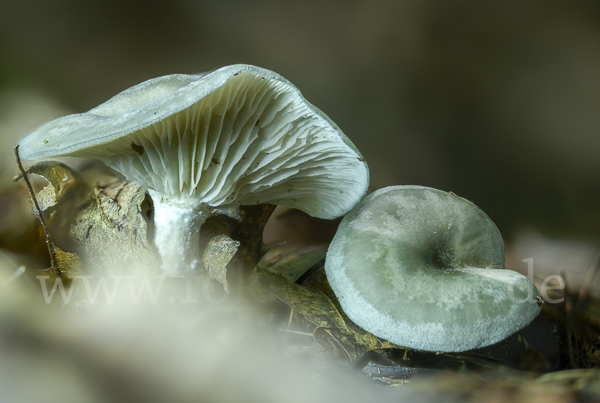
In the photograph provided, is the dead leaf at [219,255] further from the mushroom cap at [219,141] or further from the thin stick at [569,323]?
the thin stick at [569,323]

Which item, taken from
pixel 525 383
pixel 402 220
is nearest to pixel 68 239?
pixel 402 220

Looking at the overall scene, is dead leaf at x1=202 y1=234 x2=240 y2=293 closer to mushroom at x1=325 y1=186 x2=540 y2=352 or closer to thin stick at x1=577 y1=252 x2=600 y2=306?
mushroom at x1=325 y1=186 x2=540 y2=352

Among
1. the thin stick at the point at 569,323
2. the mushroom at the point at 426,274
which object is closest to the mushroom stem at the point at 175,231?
the mushroom at the point at 426,274

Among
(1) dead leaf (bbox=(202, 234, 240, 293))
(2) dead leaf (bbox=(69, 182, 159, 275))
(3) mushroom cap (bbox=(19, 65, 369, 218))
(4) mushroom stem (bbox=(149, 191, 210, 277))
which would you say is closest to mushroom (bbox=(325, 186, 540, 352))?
(3) mushroom cap (bbox=(19, 65, 369, 218))

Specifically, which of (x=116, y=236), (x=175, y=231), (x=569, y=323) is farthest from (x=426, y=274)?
(x=116, y=236)

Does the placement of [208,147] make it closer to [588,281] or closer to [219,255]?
[219,255]

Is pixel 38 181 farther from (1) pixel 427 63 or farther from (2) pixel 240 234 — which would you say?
(1) pixel 427 63
